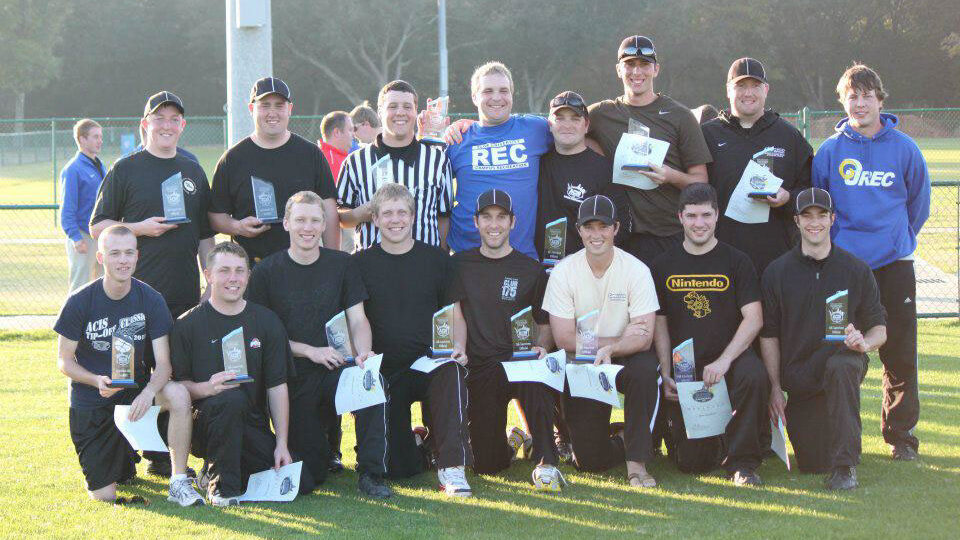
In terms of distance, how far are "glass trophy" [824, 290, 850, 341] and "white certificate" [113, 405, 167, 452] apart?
12.9ft

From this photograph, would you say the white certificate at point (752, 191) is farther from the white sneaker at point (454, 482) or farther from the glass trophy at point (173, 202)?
the glass trophy at point (173, 202)

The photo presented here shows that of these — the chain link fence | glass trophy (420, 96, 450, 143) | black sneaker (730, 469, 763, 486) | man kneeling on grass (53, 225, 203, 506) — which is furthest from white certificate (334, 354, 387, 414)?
the chain link fence

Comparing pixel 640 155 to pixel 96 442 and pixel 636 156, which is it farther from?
pixel 96 442

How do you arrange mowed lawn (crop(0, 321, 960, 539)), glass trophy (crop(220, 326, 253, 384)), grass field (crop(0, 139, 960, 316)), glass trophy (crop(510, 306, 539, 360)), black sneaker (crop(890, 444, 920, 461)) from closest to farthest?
1. mowed lawn (crop(0, 321, 960, 539))
2. glass trophy (crop(220, 326, 253, 384))
3. glass trophy (crop(510, 306, 539, 360))
4. black sneaker (crop(890, 444, 920, 461))
5. grass field (crop(0, 139, 960, 316))

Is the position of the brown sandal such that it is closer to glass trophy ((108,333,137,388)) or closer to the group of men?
the group of men

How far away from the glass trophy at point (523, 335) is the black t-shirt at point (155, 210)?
86.7 inches

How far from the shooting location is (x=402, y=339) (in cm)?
637

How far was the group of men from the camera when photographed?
5898 millimetres

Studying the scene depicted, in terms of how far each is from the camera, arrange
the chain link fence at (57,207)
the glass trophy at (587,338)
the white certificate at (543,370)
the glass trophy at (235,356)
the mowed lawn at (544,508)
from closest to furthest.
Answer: the mowed lawn at (544,508) → the glass trophy at (235,356) → the white certificate at (543,370) → the glass trophy at (587,338) → the chain link fence at (57,207)

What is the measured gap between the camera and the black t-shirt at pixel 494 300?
20.9 ft

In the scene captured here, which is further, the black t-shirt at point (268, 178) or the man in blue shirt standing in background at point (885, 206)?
the black t-shirt at point (268, 178)

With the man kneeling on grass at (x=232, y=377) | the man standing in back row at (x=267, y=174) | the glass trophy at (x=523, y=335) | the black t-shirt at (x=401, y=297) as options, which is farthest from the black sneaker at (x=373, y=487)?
the man standing in back row at (x=267, y=174)

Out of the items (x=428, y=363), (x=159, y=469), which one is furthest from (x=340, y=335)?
(x=159, y=469)

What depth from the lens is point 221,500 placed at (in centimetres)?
571
